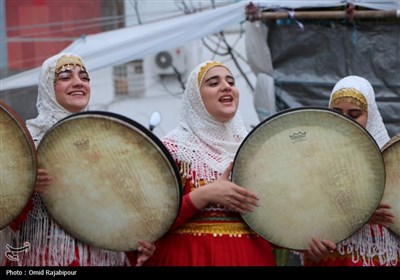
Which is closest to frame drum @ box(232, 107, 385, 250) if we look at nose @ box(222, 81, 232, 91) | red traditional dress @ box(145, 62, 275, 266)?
red traditional dress @ box(145, 62, 275, 266)

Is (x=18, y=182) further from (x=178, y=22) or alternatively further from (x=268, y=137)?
(x=178, y=22)

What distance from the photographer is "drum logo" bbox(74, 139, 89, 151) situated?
250 centimetres

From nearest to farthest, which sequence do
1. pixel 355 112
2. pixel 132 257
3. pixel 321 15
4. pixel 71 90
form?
pixel 132 257 < pixel 71 90 < pixel 355 112 < pixel 321 15

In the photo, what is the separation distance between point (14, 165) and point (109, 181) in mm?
351

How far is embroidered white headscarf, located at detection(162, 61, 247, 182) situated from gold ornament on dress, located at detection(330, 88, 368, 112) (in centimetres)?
45

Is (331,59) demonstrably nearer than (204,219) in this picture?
No

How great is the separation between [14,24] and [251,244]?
151 inches

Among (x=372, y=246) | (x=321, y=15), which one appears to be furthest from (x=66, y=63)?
(x=321, y=15)

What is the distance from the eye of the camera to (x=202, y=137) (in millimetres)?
2811

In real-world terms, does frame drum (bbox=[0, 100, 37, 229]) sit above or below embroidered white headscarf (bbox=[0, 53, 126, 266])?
above

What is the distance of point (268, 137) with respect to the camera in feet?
8.37

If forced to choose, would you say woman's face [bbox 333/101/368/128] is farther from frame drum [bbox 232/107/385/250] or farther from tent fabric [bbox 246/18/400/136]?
tent fabric [bbox 246/18/400/136]

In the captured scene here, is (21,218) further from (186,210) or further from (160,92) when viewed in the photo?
(160,92)

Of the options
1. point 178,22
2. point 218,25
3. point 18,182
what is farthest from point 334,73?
point 18,182
